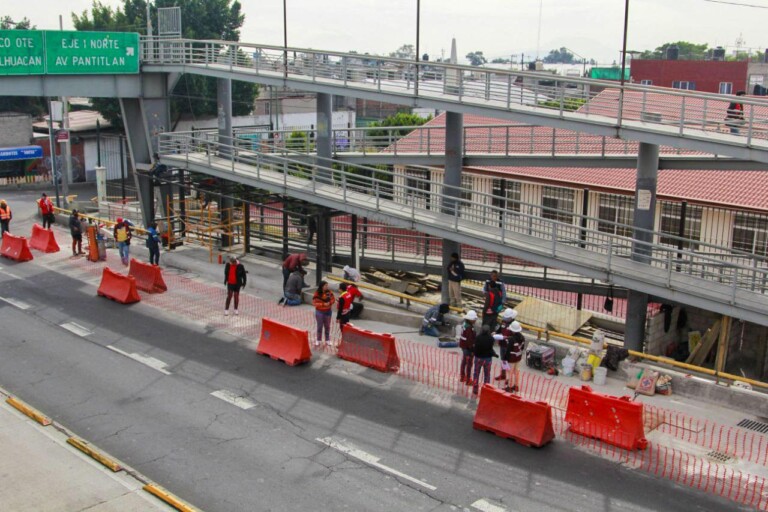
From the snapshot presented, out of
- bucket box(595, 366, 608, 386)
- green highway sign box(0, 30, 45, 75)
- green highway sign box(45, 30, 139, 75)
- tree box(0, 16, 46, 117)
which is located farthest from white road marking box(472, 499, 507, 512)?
tree box(0, 16, 46, 117)

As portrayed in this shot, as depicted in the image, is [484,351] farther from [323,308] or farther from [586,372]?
[323,308]

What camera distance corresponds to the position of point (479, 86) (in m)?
21.9

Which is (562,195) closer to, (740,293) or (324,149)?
(324,149)

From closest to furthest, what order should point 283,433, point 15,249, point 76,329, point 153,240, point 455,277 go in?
point 283,433 < point 76,329 < point 455,277 < point 153,240 < point 15,249

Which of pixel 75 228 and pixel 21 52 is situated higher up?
pixel 21 52

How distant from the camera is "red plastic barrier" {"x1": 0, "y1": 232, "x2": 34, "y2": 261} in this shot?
90.8 ft

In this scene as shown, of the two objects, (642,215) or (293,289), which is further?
(293,289)

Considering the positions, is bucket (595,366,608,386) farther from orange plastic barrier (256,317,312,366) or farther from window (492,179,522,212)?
window (492,179,522,212)

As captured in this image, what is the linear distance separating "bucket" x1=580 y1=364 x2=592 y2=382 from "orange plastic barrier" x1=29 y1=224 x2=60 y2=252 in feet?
65.6

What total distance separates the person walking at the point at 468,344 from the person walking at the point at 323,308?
357cm

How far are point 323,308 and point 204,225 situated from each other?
12.0m

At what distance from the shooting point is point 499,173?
29250mm

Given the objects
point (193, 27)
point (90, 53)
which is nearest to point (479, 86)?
point (90, 53)

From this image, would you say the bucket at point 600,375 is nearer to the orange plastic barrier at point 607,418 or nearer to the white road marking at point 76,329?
the orange plastic barrier at point 607,418
